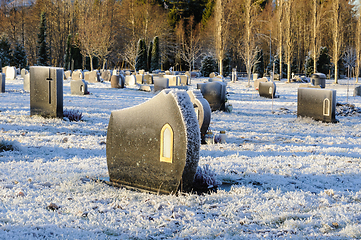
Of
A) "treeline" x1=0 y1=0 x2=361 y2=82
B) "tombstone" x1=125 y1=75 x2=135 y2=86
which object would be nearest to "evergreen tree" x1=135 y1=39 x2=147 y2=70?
"treeline" x1=0 y1=0 x2=361 y2=82

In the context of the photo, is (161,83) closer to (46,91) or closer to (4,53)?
(46,91)

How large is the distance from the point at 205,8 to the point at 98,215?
215 feet

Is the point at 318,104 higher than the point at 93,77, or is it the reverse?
the point at 93,77

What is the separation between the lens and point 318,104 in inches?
502

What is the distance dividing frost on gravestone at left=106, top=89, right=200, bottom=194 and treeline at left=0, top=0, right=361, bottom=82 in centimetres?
3521

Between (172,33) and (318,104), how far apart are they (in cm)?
5280

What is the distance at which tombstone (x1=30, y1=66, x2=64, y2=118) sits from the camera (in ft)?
35.7

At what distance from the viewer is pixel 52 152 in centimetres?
714

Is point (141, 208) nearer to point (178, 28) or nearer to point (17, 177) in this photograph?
point (17, 177)

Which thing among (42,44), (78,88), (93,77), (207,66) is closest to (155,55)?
(207,66)

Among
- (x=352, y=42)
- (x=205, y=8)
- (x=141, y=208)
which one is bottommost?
(x=141, y=208)

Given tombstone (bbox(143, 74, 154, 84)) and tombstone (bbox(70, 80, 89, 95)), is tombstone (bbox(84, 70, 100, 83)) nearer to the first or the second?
tombstone (bbox(143, 74, 154, 84))

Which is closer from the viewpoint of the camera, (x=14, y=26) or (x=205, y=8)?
(x=14, y=26)

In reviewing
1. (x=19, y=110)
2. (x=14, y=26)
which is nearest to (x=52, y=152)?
(x=19, y=110)
